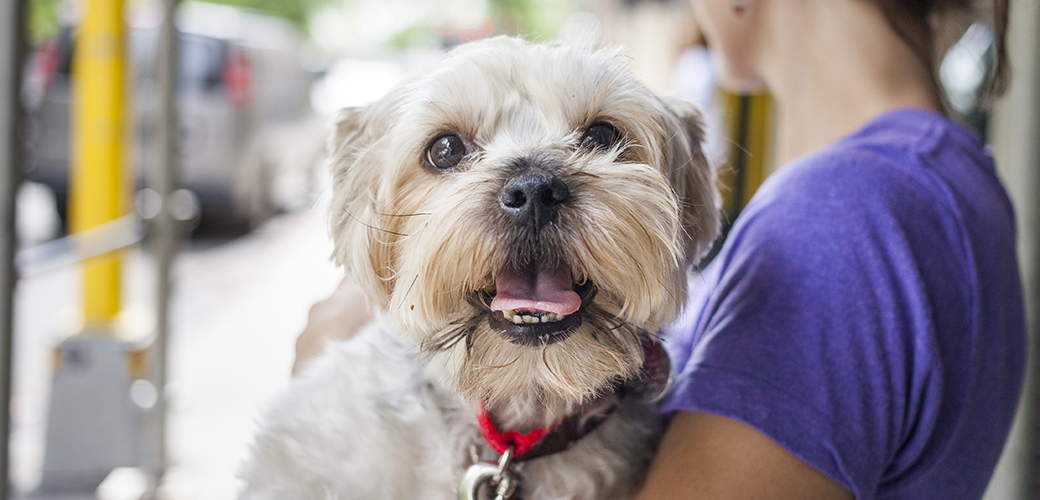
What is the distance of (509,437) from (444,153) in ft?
2.02

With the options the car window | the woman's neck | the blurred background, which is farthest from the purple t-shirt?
the car window

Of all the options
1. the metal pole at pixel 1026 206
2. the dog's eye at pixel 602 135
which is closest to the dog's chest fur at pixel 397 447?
the dog's eye at pixel 602 135

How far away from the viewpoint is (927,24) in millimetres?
1951

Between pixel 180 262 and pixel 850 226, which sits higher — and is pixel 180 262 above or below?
below

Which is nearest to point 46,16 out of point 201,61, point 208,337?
point 201,61

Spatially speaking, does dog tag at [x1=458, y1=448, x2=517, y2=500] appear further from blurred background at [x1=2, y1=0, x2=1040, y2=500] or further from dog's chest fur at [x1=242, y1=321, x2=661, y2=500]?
blurred background at [x1=2, y1=0, x2=1040, y2=500]

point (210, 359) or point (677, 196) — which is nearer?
point (677, 196)

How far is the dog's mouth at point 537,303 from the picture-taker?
1.52 metres

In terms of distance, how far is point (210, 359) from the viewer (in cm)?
635

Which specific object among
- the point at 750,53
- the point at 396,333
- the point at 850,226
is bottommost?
the point at 396,333

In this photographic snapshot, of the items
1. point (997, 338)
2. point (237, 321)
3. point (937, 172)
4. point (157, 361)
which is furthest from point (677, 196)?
point (237, 321)

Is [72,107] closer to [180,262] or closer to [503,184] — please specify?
[180,262]

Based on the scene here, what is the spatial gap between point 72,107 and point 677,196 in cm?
872

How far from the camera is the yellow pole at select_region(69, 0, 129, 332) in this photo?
4.11 meters
